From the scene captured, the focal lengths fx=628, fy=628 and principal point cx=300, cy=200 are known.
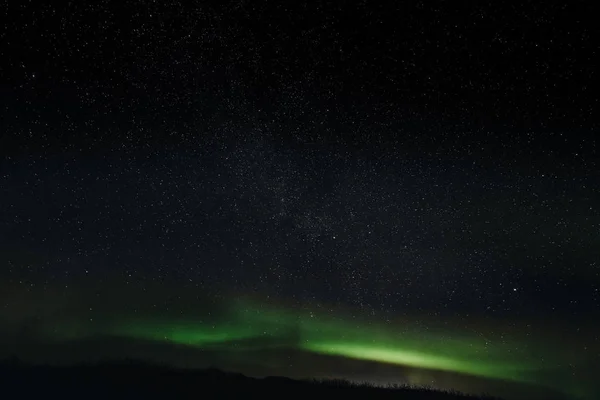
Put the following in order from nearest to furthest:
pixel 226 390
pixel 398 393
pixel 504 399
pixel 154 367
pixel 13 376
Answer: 1. pixel 504 399
2. pixel 13 376
3. pixel 154 367
4. pixel 226 390
5. pixel 398 393

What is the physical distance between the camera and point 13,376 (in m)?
44.2

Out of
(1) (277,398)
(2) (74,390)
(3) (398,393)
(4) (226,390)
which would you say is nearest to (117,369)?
(2) (74,390)

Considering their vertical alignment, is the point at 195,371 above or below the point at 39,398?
above

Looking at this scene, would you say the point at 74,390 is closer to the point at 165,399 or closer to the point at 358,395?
the point at 165,399

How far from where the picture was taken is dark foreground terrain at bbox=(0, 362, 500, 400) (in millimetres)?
42188

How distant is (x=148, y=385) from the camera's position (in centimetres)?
5078

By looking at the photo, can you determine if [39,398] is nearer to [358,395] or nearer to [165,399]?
[165,399]

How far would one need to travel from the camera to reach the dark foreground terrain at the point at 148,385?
138ft

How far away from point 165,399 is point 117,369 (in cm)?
1432

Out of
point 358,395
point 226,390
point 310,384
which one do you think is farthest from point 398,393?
point 226,390

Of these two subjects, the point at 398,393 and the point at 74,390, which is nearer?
the point at 74,390

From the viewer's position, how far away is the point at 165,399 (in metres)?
53.6

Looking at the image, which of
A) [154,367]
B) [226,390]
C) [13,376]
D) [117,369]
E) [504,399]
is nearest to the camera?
[504,399]

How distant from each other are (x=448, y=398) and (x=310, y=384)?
1183cm
